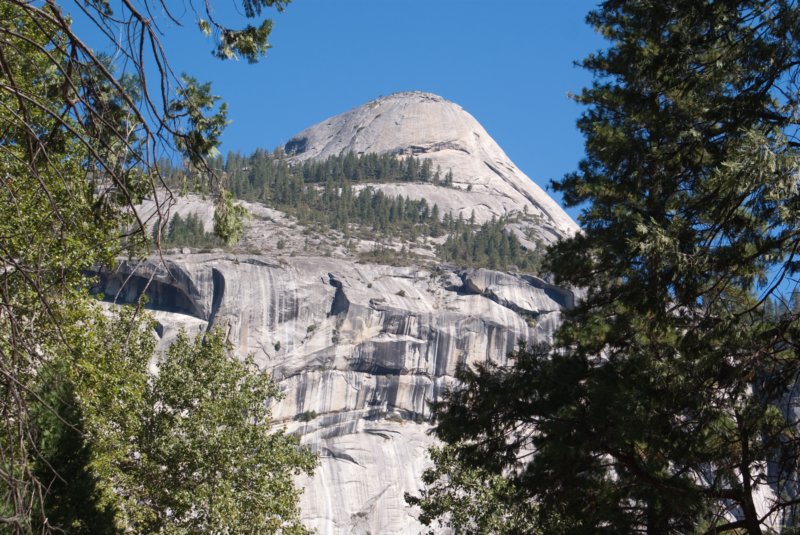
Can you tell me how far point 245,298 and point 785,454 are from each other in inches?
2783

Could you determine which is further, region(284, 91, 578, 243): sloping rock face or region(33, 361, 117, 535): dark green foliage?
region(284, 91, 578, 243): sloping rock face

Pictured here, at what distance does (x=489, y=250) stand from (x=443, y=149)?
39652 millimetres

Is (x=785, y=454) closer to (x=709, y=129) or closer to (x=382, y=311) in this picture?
(x=709, y=129)

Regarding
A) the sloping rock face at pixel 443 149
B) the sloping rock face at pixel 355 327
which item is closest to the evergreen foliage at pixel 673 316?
the sloping rock face at pixel 355 327

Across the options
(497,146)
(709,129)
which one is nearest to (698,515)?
(709,129)

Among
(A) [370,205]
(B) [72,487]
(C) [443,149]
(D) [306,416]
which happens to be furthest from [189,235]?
(B) [72,487]

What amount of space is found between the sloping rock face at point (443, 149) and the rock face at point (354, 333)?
31.5 m

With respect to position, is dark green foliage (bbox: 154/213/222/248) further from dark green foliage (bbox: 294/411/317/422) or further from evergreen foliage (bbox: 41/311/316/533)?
evergreen foliage (bbox: 41/311/316/533)

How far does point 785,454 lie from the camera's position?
5.72 m

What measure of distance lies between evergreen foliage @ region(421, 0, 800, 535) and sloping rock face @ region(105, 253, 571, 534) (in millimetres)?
51475

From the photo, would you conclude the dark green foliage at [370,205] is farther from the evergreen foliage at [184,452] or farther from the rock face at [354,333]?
the evergreen foliage at [184,452]

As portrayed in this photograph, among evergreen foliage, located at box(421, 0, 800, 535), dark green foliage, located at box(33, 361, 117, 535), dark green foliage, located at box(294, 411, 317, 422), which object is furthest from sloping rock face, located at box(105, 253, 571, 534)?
evergreen foliage, located at box(421, 0, 800, 535)

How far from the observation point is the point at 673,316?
334 inches

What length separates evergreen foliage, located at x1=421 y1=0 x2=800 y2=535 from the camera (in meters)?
6.48
